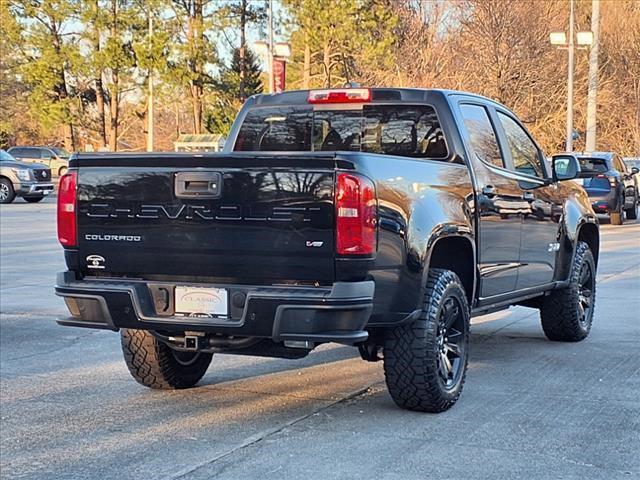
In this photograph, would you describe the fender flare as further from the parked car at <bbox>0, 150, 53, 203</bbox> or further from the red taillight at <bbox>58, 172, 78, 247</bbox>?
the parked car at <bbox>0, 150, 53, 203</bbox>

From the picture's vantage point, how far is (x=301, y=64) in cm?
4712

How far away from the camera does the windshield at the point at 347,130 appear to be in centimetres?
639

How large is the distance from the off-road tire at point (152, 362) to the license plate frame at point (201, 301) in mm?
1001

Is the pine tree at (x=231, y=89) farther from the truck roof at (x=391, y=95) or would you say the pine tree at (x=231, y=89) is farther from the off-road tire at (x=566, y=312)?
the truck roof at (x=391, y=95)

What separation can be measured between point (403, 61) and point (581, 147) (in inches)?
361

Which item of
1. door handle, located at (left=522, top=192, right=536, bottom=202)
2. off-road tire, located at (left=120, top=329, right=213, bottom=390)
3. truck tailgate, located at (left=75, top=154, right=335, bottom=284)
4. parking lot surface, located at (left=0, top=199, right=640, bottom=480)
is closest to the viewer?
parking lot surface, located at (left=0, top=199, right=640, bottom=480)

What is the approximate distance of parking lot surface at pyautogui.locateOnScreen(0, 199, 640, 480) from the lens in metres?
4.71

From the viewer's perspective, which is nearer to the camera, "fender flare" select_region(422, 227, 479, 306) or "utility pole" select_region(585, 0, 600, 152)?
"fender flare" select_region(422, 227, 479, 306)

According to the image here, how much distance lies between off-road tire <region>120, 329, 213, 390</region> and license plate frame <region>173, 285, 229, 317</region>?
100 centimetres

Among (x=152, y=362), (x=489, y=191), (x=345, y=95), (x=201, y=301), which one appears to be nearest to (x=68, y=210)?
(x=201, y=301)

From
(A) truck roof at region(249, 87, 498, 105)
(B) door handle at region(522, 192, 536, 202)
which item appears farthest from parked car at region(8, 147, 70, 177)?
(B) door handle at region(522, 192, 536, 202)

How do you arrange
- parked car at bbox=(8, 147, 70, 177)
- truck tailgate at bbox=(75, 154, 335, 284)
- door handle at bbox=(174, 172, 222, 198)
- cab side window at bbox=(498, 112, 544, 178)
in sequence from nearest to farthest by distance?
truck tailgate at bbox=(75, 154, 335, 284)
door handle at bbox=(174, 172, 222, 198)
cab side window at bbox=(498, 112, 544, 178)
parked car at bbox=(8, 147, 70, 177)

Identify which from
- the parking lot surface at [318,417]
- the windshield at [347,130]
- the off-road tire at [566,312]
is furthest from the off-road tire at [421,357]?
the off-road tire at [566,312]

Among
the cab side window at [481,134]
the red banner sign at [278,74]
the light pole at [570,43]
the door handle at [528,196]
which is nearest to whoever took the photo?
the cab side window at [481,134]
